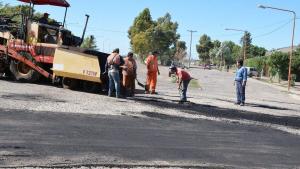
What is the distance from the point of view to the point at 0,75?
827 inches

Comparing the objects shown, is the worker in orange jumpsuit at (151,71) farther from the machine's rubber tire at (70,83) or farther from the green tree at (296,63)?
the green tree at (296,63)

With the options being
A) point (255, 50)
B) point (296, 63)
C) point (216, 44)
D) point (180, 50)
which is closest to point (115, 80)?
point (296, 63)

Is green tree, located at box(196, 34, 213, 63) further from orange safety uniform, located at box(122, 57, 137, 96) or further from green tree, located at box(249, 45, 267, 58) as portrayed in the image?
orange safety uniform, located at box(122, 57, 137, 96)

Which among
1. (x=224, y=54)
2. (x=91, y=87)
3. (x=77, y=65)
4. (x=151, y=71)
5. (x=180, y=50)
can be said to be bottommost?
(x=91, y=87)

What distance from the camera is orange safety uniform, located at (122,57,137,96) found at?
61.6 feet

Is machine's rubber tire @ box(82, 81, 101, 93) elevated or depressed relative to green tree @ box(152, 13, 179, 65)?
depressed

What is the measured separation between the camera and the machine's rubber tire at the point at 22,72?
64.8ft

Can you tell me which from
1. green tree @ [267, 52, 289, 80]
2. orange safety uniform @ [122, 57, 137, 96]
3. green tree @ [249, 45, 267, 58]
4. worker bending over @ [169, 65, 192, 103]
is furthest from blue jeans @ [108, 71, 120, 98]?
green tree @ [249, 45, 267, 58]

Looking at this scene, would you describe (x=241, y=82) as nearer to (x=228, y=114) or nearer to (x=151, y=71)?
(x=151, y=71)

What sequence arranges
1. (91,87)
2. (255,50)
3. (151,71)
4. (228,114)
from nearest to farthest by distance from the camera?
(228,114) → (91,87) → (151,71) → (255,50)

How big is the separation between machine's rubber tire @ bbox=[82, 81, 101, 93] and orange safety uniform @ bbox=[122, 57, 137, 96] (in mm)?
954

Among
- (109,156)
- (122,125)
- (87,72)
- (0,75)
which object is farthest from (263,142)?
(0,75)

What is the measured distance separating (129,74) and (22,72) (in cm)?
411

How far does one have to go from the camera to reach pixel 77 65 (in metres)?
18.5
